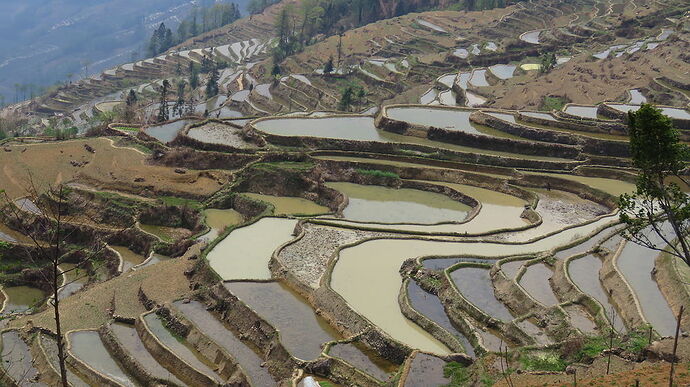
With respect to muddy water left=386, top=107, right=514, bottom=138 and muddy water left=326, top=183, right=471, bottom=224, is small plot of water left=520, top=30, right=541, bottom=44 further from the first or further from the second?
muddy water left=326, top=183, right=471, bottom=224

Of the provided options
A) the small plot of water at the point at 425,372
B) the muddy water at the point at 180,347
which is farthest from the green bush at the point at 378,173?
the small plot of water at the point at 425,372

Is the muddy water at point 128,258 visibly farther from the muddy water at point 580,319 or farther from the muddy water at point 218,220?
the muddy water at point 580,319

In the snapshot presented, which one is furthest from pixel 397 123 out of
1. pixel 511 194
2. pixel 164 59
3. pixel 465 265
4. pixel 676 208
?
pixel 164 59

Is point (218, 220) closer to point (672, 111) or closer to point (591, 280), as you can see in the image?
point (591, 280)

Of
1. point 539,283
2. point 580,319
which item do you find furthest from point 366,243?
point 580,319

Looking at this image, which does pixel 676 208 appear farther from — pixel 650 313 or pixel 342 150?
pixel 342 150
